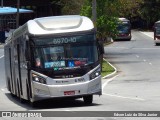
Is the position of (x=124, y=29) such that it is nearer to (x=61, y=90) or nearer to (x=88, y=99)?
(x=88, y=99)

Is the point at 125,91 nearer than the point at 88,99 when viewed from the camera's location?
No

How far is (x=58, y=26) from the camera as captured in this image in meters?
21.4

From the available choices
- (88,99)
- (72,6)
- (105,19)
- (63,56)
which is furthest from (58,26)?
(72,6)

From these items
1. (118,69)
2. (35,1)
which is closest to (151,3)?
(35,1)

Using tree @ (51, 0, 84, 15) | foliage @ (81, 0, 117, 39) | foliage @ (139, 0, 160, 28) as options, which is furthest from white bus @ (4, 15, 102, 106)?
foliage @ (139, 0, 160, 28)

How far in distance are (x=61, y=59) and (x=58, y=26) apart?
45.7 inches

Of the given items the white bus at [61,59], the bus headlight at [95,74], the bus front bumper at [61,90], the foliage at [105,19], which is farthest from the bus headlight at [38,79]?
the foliage at [105,19]

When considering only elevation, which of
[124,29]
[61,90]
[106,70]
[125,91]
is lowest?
[124,29]

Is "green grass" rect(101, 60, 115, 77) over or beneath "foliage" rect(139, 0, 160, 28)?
over

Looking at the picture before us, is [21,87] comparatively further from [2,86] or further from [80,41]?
[2,86]

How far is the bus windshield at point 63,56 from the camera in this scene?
68.8 feet

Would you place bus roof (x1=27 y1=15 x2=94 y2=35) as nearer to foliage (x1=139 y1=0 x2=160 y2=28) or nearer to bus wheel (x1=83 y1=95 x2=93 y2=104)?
bus wheel (x1=83 y1=95 x2=93 y2=104)

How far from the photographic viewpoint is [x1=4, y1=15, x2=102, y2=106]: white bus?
20.8 meters

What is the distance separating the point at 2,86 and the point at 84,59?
16.6m
